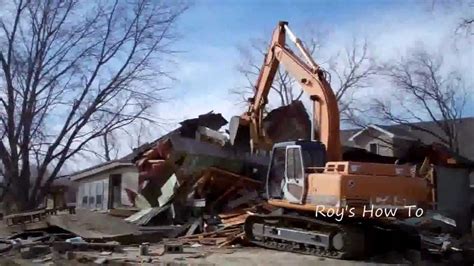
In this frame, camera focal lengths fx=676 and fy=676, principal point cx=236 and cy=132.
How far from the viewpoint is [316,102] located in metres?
16.3

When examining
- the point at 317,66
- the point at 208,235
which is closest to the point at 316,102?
the point at 317,66

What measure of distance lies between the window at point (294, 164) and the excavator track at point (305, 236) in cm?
96

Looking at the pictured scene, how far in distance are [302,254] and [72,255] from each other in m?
5.08

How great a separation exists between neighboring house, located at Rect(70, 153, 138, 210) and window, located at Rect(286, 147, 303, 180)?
20.5m

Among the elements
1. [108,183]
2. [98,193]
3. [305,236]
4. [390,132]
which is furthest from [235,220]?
[390,132]

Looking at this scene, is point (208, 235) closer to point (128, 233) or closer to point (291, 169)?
point (128, 233)

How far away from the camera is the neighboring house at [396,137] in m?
40.3

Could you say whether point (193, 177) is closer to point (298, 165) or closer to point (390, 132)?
point (298, 165)

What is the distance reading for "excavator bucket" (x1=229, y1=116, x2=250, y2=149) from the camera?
63.8ft

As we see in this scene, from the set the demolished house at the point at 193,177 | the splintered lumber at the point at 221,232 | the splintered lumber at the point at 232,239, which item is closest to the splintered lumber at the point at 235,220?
the splintered lumber at the point at 221,232

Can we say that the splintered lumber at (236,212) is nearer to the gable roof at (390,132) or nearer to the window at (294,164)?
the window at (294,164)

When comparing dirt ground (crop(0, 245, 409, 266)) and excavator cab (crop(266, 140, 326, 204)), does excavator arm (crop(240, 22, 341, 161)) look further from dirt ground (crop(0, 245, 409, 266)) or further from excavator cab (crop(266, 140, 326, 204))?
dirt ground (crop(0, 245, 409, 266))

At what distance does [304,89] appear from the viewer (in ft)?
55.5

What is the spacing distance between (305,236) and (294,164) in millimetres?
1639
